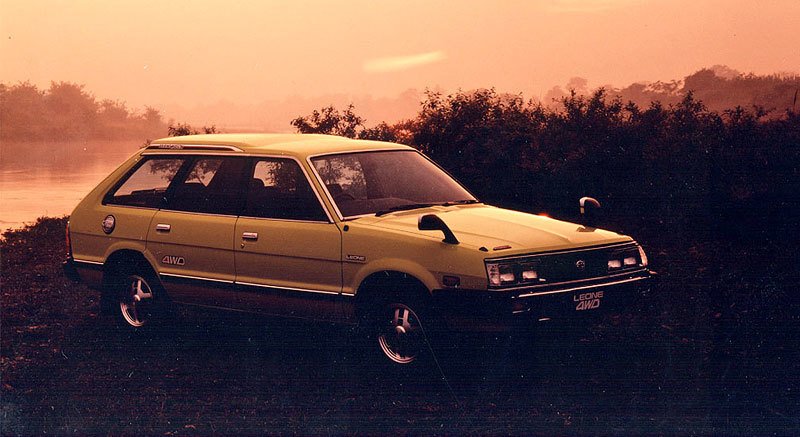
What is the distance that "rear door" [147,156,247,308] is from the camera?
9016 mm

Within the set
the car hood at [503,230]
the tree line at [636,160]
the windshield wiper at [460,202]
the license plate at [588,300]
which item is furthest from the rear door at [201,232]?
the tree line at [636,160]

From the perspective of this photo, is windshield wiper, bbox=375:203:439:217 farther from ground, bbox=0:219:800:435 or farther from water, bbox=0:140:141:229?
water, bbox=0:140:141:229

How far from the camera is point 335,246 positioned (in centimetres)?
827

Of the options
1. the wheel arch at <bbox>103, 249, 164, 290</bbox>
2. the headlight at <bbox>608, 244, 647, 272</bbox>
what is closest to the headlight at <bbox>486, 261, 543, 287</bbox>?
the headlight at <bbox>608, 244, 647, 272</bbox>

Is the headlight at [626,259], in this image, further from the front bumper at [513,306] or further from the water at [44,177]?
the water at [44,177]

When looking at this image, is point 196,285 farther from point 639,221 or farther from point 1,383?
point 639,221

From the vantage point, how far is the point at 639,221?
13.7 metres

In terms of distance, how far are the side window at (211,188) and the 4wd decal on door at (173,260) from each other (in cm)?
43

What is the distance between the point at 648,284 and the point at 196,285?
3.82 m

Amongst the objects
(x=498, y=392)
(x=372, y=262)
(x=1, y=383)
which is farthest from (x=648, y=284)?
(x=1, y=383)

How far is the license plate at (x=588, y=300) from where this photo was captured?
7.83 m

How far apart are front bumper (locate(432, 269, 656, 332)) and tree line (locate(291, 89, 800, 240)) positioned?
5745 millimetres

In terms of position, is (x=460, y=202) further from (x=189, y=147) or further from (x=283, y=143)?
(x=189, y=147)

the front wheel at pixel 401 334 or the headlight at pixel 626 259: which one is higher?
the headlight at pixel 626 259
